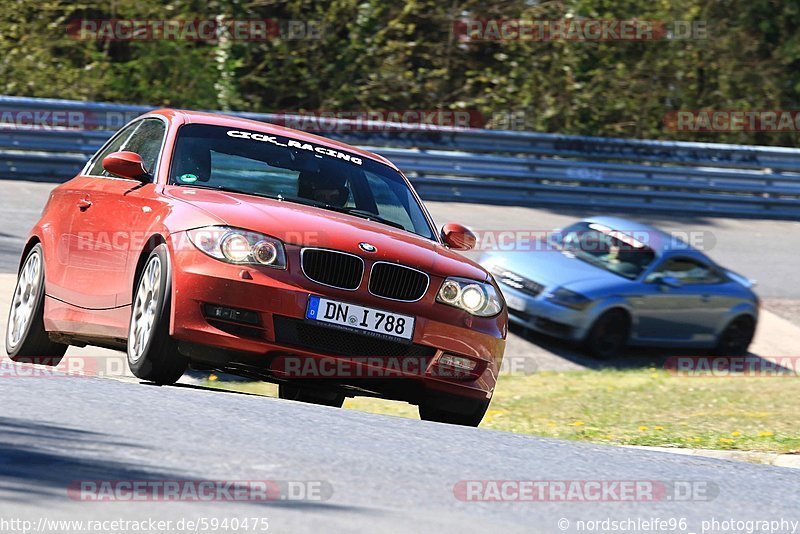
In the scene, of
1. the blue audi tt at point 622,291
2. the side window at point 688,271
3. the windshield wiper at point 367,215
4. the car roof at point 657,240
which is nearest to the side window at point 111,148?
the windshield wiper at point 367,215

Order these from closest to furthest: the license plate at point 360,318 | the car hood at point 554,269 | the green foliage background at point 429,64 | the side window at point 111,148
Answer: the license plate at point 360,318 < the side window at point 111,148 < the car hood at point 554,269 < the green foliage background at point 429,64

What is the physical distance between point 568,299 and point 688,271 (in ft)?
6.16

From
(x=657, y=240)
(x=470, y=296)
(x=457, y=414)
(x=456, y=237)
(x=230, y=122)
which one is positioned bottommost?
(x=657, y=240)

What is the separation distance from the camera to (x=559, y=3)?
24.5 meters

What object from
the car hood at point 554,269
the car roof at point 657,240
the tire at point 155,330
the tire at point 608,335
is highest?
the tire at point 155,330

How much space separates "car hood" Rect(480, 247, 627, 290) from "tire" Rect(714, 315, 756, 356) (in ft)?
5.00

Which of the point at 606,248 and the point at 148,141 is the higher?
the point at 148,141

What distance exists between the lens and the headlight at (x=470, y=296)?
274 inches

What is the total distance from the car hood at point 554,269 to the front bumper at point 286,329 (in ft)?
22.5

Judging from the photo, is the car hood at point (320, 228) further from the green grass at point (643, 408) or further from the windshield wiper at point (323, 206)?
the green grass at point (643, 408)

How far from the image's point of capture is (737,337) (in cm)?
1472

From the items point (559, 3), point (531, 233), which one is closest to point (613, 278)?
point (531, 233)

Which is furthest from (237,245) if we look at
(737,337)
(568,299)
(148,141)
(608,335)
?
(737,337)

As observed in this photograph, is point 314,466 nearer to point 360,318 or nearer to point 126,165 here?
point 360,318
